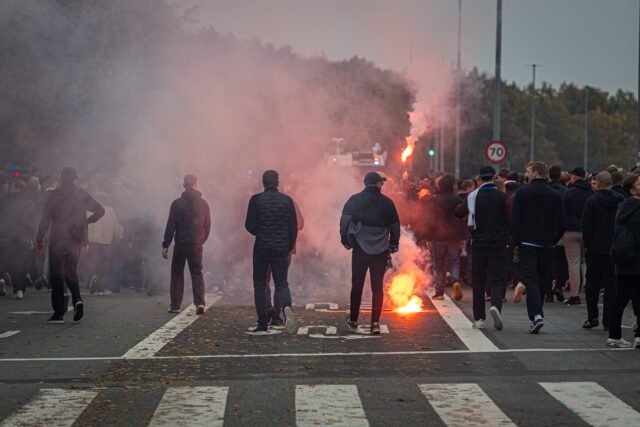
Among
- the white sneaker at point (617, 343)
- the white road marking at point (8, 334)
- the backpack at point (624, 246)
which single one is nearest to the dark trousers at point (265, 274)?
the white road marking at point (8, 334)

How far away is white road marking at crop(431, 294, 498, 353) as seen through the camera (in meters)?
13.6

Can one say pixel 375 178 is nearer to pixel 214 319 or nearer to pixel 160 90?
pixel 214 319

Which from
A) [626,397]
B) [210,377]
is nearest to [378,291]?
[210,377]

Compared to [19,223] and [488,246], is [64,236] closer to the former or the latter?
[19,223]

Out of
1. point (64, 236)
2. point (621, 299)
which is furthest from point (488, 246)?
point (64, 236)

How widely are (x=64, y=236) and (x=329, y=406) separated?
7.66 metres

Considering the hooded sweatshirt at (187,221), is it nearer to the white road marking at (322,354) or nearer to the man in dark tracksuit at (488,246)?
the man in dark tracksuit at (488,246)

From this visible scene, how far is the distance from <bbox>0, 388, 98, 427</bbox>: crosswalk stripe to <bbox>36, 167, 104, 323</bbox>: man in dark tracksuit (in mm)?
5963

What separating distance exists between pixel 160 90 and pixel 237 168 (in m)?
2.36

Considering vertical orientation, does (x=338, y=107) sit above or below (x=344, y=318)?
above

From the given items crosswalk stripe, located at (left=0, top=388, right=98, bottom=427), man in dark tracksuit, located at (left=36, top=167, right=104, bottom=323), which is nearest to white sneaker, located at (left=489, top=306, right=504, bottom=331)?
man in dark tracksuit, located at (left=36, top=167, right=104, bottom=323)

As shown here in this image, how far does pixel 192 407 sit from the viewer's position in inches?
387

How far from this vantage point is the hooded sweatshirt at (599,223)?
15.0m

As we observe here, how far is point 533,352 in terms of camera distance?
42.6 feet
